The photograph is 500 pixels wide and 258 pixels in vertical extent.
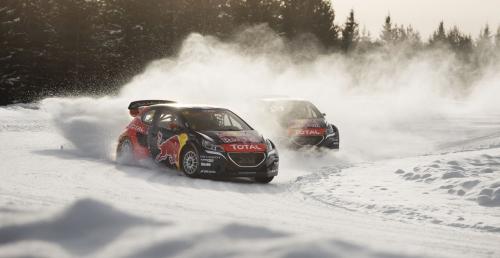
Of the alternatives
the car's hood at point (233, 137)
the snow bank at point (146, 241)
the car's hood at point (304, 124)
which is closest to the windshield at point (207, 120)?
the car's hood at point (233, 137)

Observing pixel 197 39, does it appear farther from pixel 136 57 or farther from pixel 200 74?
pixel 200 74

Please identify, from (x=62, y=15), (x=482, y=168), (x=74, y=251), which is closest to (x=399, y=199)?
(x=482, y=168)

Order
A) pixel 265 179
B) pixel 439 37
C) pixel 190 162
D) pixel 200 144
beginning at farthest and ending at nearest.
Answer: pixel 439 37
pixel 265 179
pixel 190 162
pixel 200 144

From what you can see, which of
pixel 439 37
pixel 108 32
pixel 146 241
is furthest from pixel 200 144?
pixel 439 37

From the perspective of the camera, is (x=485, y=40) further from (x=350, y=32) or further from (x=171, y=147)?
(x=171, y=147)

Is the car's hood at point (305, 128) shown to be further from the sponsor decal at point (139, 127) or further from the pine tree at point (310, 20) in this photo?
the pine tree at point (310, 20)

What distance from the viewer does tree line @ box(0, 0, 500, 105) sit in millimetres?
46156

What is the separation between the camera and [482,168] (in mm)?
12219

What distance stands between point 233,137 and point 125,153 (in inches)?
106

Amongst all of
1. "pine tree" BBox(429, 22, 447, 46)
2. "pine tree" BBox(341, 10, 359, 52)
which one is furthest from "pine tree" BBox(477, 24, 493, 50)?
"pine tree" BBox(341, 10, 359, 52)

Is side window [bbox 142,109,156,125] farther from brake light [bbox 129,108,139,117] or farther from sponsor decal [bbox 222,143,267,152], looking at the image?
sponsor decal [bbox 222,143,267,152]

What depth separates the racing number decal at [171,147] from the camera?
12.3 metres

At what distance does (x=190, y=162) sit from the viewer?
12.1 meters

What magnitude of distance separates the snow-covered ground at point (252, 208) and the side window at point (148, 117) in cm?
94
